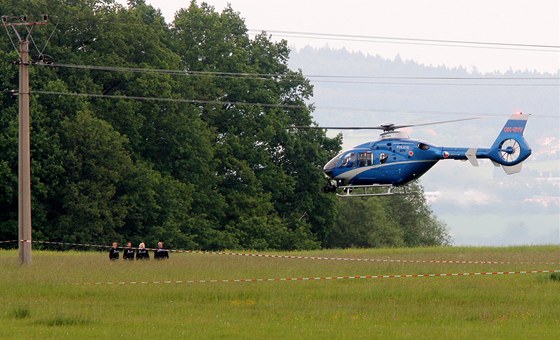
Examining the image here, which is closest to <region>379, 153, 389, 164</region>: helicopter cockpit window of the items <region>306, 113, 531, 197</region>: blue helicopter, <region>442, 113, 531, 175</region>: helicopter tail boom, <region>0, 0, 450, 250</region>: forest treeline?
<region>306, 113, 531, 197</region>: blue helicopter

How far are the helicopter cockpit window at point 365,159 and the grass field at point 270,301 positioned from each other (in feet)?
14.4

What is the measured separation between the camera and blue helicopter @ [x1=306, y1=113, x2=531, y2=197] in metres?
54.1

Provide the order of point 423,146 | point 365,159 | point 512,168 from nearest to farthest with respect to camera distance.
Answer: point 512,168 → point 423,146 → point 365,159

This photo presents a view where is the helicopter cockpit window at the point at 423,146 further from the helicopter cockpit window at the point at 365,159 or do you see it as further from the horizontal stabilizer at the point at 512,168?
the horizontal stabilizer at the point at 512,168

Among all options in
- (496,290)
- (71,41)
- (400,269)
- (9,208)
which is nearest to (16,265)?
(400,269)

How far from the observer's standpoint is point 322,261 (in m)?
54.7

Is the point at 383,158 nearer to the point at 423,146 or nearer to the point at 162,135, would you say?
the point at 423,146

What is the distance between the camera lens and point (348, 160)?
5650cm

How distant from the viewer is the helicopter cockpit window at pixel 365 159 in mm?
55922

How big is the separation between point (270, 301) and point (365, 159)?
58.7 ft

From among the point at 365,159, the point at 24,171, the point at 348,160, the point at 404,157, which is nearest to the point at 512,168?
the point at 404,157

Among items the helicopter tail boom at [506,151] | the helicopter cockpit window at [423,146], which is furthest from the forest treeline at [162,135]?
the helicopter tail boom at [506,151]

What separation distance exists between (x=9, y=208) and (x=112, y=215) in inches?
219

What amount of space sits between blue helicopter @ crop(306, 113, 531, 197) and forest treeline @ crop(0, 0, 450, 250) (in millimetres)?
18232
